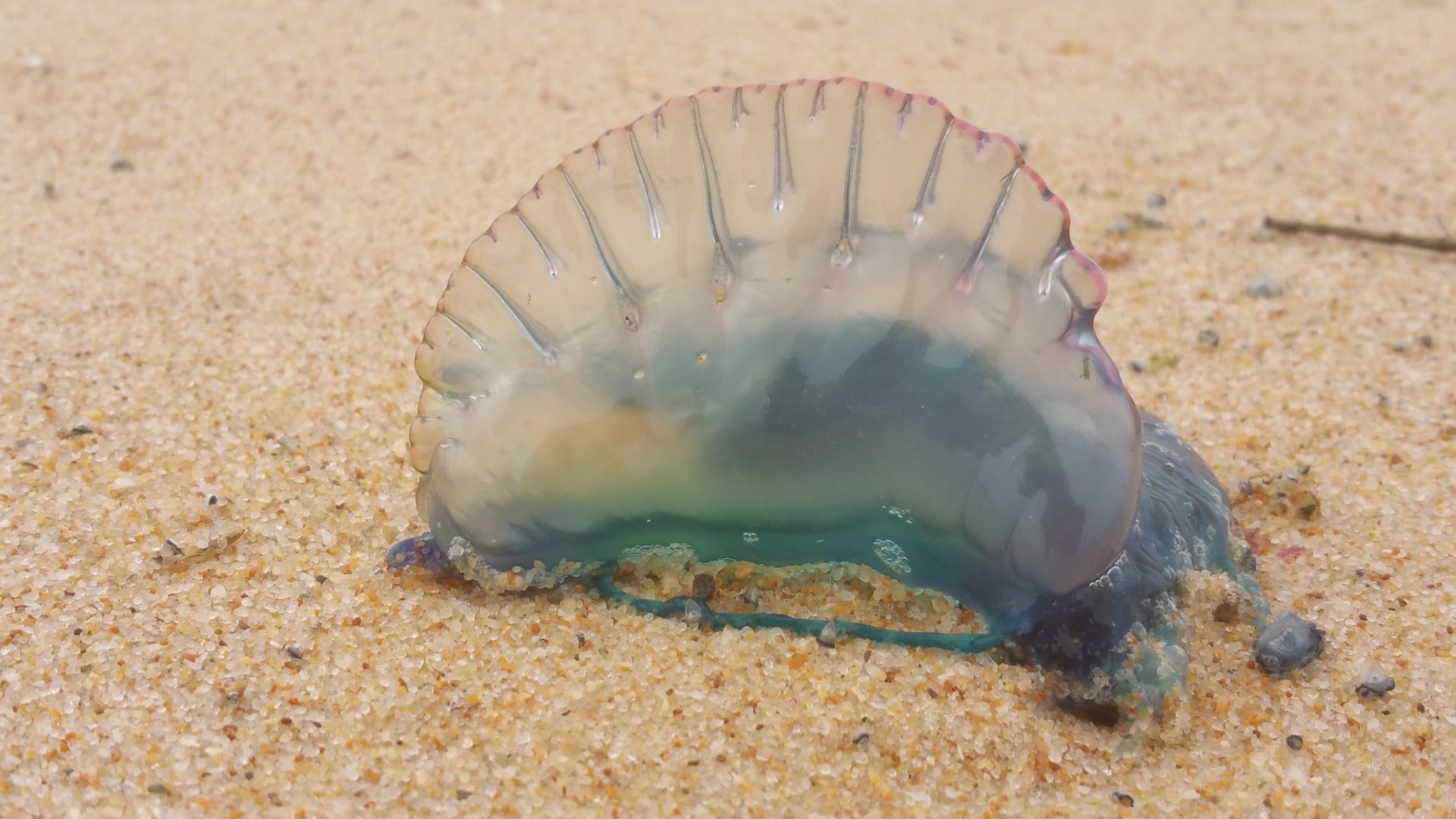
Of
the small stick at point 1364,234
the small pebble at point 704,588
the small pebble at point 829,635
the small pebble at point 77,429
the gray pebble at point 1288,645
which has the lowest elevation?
the gray pebble at point 1288,645

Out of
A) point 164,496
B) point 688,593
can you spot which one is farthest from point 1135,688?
point 164,496

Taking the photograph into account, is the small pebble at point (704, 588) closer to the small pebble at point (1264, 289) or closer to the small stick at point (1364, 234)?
the small pebble at point (1264, 289)

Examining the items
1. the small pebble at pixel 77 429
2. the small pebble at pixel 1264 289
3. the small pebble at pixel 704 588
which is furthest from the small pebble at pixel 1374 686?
the small pebble at pixel 77 429

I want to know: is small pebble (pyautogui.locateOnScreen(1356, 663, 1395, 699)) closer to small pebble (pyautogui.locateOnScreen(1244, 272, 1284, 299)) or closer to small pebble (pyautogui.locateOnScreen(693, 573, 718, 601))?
small pebble (pyautogui.locateOnScreen(693, 573, 718, 601))

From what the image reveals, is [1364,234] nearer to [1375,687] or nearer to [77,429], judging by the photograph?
[1375,687]

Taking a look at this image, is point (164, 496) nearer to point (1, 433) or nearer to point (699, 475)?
point (1, 433)

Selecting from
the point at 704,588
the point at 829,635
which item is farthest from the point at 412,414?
the point at 829,635

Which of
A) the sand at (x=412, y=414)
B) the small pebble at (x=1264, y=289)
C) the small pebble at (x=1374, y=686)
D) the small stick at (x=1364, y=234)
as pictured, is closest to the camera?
the sand at (x=412, y=414)
